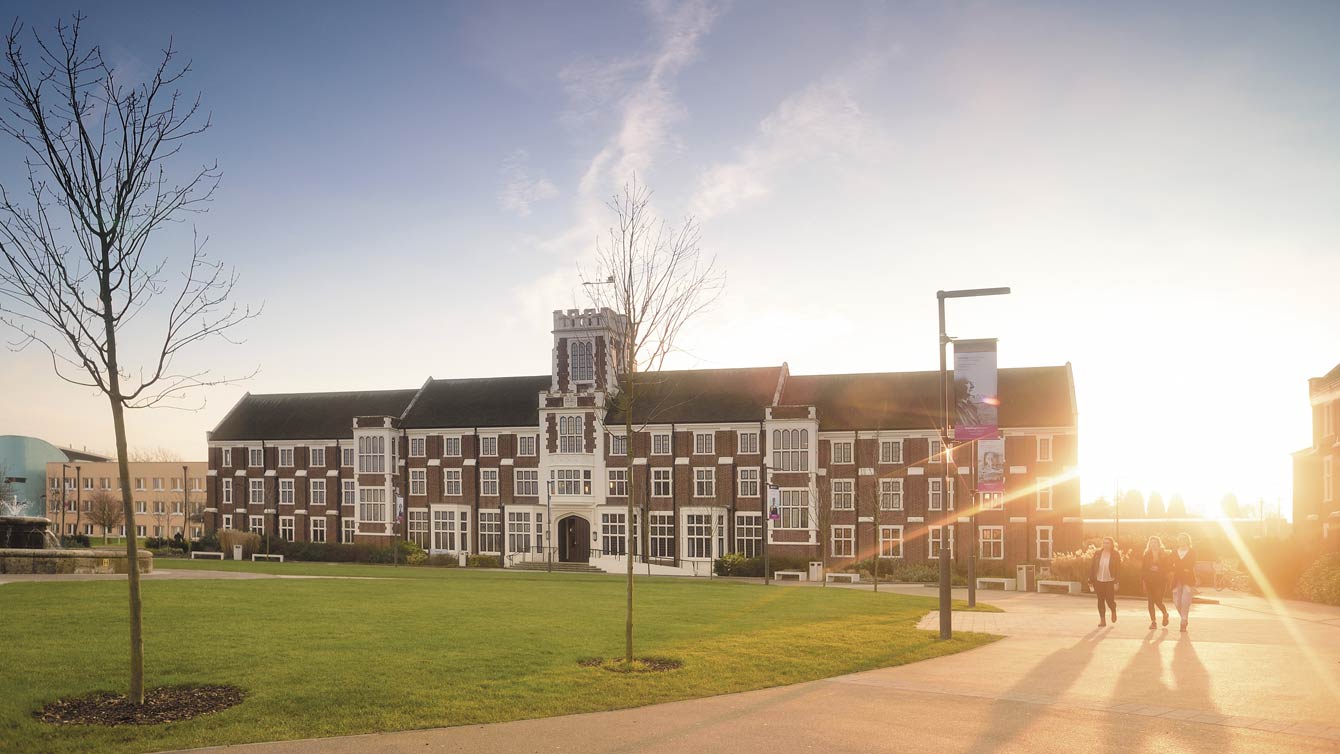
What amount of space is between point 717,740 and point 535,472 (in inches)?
1987

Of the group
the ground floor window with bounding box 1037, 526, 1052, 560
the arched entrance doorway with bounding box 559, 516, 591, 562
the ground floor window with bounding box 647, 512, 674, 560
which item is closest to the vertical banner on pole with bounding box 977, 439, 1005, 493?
the ground floor window with bounding box 1037, 526, 1052, 560

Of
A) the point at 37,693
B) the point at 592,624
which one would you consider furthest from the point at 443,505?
the point at 37,693

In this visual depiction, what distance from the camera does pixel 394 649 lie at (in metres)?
14.5

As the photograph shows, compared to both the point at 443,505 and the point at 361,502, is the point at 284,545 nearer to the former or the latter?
the point at 361,502

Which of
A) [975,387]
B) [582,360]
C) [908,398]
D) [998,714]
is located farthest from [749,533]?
[998,714]

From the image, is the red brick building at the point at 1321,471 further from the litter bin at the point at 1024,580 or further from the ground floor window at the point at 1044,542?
the ground floor window at the point at 1044,542

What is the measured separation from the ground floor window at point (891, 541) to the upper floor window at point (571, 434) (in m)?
18.3

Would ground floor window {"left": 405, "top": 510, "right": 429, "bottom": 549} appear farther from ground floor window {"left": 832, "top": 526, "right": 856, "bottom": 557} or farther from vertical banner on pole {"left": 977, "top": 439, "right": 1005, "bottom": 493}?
vertical banner on pole {"left": 977, "top": 439, "right": 1005, "bottom": 493}

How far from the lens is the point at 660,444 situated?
2203 inches

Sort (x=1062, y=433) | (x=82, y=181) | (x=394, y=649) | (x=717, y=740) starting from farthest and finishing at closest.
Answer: (x=1062, y=433) < (x=394, y=649) < (x=82, y=181) < (x=717, y=740)

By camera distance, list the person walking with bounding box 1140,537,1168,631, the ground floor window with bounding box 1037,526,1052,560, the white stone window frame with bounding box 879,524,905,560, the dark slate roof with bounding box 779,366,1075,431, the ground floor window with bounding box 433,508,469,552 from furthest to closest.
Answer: the ground floor window with bounding box 433,508,469,552 < the white stone window frame with bounding box 879,524,905,560 < the dark slate roof with bounding box 779,366,1075,431 < the ground floor window with bounding box 1037,526,1052,560 < the person walking with bounding box 1140,537,1168,631

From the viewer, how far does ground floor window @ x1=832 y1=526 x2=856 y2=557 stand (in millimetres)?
52875

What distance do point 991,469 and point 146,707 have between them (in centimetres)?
2190

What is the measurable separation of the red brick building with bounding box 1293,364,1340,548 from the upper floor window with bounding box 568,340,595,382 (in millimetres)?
37037
